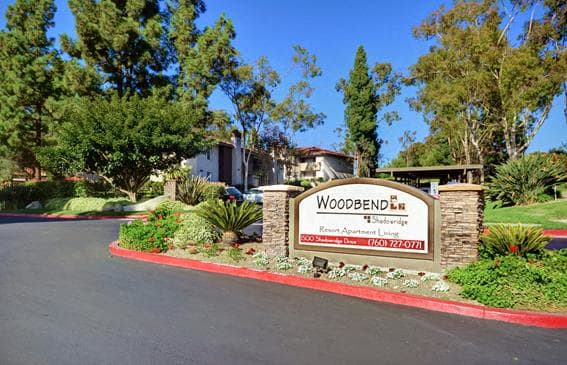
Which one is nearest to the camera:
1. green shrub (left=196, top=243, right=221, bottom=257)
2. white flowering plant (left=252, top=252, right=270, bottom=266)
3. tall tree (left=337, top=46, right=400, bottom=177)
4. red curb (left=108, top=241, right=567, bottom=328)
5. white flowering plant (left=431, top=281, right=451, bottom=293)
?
red curb (left=108, top=241, right=567, bottom=328)

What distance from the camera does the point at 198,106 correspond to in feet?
115

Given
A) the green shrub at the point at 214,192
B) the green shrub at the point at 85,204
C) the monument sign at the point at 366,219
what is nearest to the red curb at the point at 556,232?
the monument sign at the point at 366,219

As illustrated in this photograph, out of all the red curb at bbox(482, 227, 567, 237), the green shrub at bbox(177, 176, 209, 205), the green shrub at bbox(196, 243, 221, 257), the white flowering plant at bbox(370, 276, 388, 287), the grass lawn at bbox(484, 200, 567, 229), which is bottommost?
the white flowering plant at bbox(370, 276, 388, 287)

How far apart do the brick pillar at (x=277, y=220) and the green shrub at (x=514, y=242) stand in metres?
3.81

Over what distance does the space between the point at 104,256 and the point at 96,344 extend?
6170 mm

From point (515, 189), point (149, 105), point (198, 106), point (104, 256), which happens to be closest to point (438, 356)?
point (104, 256)

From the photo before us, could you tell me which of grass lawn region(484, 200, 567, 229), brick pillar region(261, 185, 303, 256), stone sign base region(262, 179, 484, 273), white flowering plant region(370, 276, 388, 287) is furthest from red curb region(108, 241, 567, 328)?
grass lawn region(484, 200, 567, 229)

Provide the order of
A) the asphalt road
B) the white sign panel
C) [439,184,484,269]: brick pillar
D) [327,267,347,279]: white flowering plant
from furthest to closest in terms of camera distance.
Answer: the white sign panel, [327,267,347,279]: white flowering plant, [439,184,484,269]: brick pillar, the asphalt road

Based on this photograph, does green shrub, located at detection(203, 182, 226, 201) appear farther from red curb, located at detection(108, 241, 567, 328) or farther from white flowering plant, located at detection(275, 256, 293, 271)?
white flowering plant, located at detection(275, 256, 293, 271)

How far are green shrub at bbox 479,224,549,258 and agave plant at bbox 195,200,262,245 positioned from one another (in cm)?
512

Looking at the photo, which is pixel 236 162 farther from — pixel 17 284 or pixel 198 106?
pixel 17 284

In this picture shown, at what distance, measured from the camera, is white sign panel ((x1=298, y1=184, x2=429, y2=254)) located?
24.9ft

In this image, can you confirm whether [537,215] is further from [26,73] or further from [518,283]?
[26,73]

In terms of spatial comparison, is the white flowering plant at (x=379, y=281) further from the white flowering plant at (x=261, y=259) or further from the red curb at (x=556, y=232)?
the red curb at (x=556, y=232)
